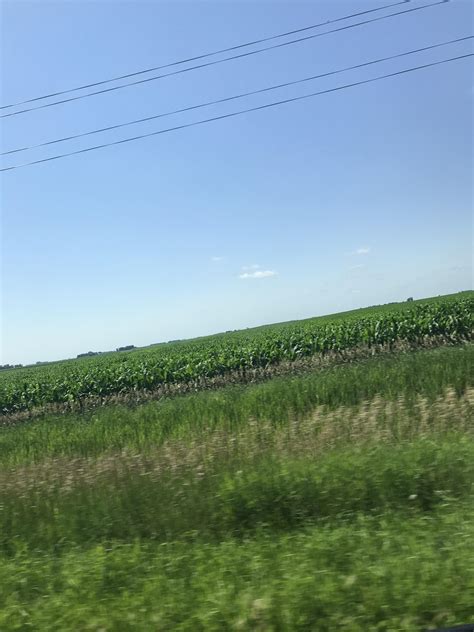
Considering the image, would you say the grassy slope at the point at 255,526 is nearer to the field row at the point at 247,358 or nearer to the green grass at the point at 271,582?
the green grass at the point at 271,582

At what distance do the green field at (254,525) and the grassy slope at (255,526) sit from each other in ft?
0.05

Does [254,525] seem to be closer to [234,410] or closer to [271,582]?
[271,582]

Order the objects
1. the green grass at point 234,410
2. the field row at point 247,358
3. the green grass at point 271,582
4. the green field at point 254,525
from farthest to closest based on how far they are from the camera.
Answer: the field row at point 247,358, the green grass at point 234,410, the green field at point 254,525, the green grass at point 271,582

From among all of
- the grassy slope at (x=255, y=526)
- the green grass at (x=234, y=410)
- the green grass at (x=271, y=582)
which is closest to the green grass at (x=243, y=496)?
the grassy slope at (x=255, y=526)

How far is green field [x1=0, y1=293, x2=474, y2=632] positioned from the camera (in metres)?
3.57

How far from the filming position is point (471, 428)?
24.1 ft

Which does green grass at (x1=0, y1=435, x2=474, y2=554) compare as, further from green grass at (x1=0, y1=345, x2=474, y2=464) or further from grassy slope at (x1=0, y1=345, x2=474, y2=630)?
green grass at (x1=0, y1=345, x2=474, y2=464)

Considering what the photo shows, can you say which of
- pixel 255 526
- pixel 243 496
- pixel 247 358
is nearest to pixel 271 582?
pixel 255 526

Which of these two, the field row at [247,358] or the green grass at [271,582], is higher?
the field row at [247,358]

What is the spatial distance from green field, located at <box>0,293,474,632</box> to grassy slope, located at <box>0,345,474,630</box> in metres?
0.02

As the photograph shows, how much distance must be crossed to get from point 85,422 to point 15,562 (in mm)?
7674

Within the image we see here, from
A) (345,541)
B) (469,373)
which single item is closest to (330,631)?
(345,541)

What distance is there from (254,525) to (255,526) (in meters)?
0.03

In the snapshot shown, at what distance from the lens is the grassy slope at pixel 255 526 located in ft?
11.7
